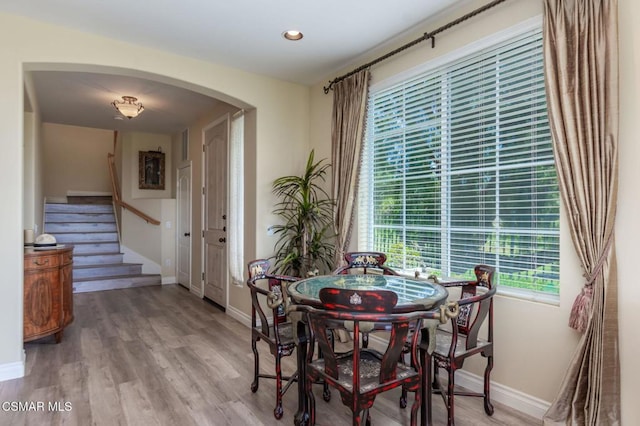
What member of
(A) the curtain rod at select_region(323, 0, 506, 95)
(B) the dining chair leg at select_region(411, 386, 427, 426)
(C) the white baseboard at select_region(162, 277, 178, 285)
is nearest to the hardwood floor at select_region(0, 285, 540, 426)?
(B) the dining chair leg at select_region(411, 386, 427, 426)

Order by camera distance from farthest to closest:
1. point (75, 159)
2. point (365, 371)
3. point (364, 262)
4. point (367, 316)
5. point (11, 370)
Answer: point (75, 159)
point (364, 262)
point (11, 370)
point (365, 371)
point (367, 316)

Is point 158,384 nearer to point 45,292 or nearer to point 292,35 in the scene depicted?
point 45,292

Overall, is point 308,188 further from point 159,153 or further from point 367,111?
point 159,153

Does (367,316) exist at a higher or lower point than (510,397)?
higher

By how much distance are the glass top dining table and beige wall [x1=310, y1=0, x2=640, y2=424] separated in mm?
654

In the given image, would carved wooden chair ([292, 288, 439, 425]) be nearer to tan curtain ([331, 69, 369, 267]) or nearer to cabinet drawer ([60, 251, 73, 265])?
tan curtain ([331, 69, 369, 267])

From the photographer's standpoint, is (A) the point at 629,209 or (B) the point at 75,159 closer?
(A) the point at 629,209

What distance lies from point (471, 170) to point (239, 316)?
318 cm

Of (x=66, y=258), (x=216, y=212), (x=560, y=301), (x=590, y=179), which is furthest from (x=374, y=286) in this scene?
(x=216, y=212)

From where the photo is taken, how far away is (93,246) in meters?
6.94

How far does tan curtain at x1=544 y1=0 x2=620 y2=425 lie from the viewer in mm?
1932

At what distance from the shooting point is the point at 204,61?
12.1 feet

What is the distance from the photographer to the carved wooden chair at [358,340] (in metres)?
1.63

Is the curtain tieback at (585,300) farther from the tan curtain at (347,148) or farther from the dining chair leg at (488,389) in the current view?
the tan curtain at (347,148)
